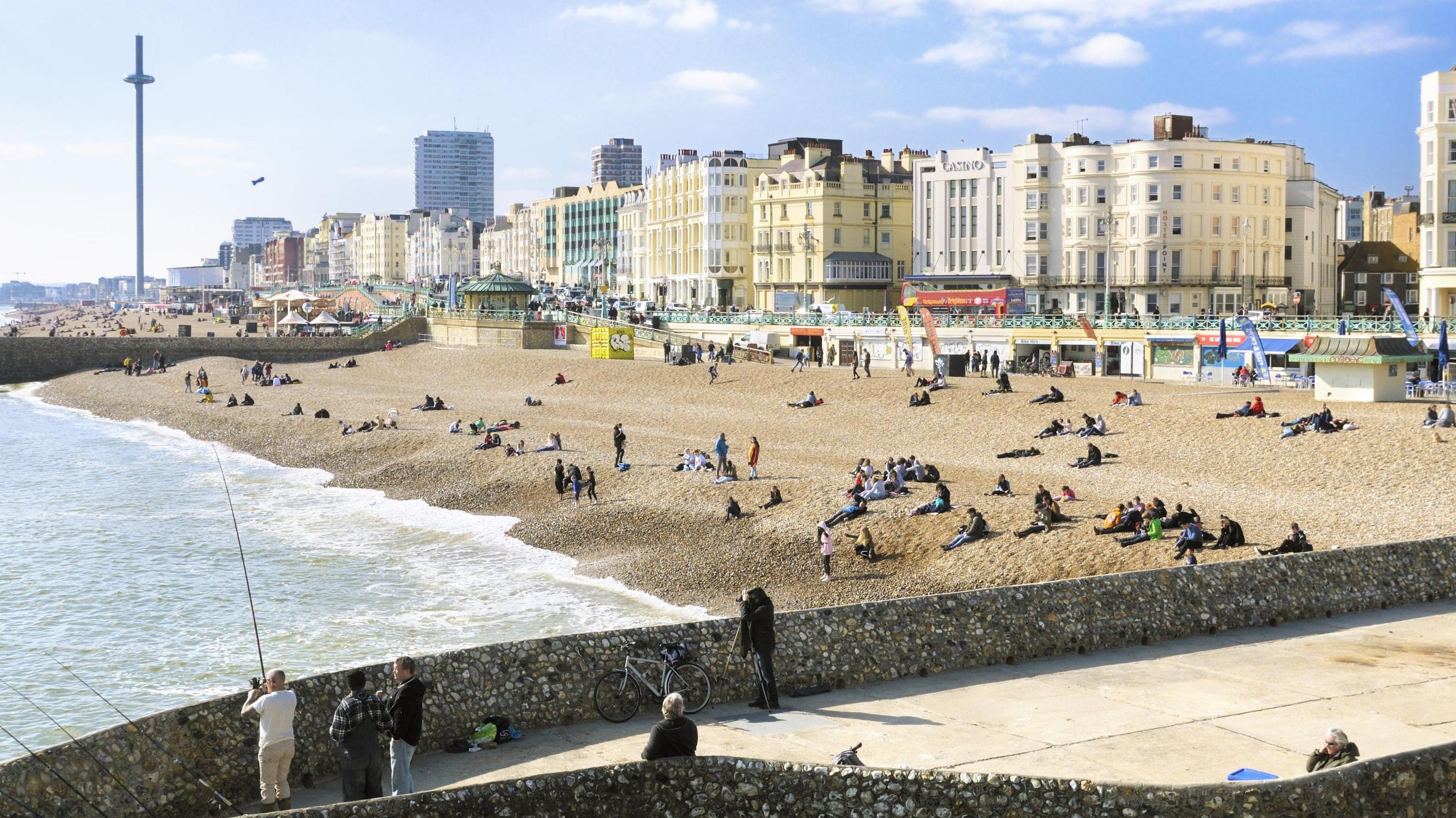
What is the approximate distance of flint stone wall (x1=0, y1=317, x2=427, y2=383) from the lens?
7750 cm

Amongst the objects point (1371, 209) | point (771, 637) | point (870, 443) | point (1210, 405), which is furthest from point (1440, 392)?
point (1371, 209)

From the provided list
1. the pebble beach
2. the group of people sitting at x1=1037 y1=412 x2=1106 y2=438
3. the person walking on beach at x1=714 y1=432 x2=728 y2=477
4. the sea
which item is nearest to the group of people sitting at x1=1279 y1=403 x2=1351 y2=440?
the pebble beach

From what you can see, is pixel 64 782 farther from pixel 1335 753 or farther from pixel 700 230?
pixel 700 230

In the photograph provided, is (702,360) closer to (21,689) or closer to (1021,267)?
(1021,267)

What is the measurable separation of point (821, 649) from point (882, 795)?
11.0ft

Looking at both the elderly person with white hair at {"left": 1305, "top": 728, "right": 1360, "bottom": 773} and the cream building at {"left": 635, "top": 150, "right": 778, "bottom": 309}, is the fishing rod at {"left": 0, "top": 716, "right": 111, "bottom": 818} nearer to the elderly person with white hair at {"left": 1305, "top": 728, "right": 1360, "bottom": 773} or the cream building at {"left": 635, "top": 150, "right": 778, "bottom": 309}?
the elderly person with white hair at {"left": 1305, "top": 728, "right": 1360, "bottom": 773}

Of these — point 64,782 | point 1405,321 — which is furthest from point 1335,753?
point 1405,321

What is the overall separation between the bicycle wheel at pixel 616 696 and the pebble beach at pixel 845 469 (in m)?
10.8

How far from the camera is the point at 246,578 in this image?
12.2m

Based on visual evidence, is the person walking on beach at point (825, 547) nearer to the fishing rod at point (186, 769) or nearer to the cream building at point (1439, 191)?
the fishing rod at point (186, 769)

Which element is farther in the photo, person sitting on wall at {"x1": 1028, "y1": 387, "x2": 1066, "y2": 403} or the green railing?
the green railing

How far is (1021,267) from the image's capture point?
223 feet

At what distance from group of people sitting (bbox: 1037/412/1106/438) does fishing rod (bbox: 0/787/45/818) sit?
27.6m

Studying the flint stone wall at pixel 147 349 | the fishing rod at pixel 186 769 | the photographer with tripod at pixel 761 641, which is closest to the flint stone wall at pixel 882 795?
the fishing rod at pixel 186 769
